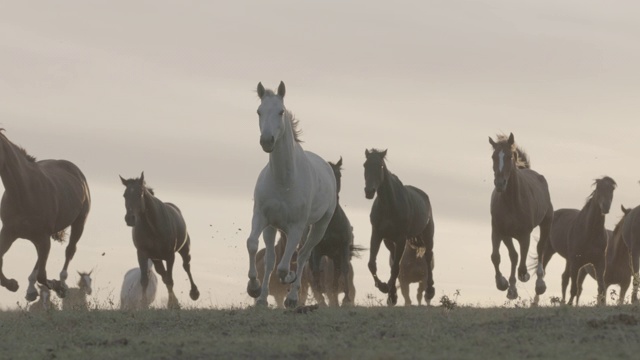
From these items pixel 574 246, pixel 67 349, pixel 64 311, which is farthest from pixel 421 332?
pixel 574 246

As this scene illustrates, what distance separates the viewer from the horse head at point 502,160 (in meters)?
22.1

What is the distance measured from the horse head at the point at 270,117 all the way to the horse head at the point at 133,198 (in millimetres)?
5073

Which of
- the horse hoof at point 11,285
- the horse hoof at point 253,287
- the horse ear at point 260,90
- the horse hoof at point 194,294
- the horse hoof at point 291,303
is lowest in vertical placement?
the horse hoof at point 291,303

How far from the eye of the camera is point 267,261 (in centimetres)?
1847

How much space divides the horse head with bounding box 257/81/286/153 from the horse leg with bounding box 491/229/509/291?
6.54 metres

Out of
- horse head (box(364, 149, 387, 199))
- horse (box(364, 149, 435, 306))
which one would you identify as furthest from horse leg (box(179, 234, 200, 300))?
horse head (box(364, 149, 387, 199))

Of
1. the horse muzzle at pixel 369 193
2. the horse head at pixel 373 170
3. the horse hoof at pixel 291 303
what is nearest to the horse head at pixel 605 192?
the horse head at pixel 373 170

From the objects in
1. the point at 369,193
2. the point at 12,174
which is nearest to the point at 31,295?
the point at 12,174

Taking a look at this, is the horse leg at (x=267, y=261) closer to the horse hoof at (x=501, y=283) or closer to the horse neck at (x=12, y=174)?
the horse neck at (x=12, y=174)

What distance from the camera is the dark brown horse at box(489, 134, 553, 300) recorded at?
22234 mm

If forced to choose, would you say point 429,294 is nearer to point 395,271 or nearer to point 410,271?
point 395,271

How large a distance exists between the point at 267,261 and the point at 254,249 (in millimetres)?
1108

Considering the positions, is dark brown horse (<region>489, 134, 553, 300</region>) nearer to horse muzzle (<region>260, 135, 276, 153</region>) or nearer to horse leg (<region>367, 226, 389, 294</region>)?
horse leg (<region>367, 226, 389, 294</region>)

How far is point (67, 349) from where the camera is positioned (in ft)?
45.6
